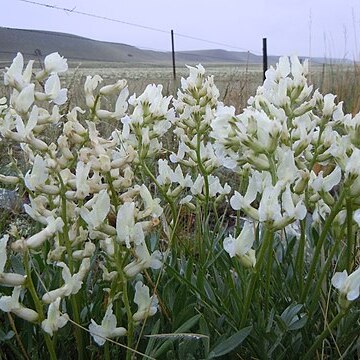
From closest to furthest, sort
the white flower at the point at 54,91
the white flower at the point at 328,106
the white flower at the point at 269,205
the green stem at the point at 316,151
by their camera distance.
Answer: the white flower at the point at 269,205, the white flower at the point at 54,91, the green stem at the point at 316,151, the white flower at the point at 328,106

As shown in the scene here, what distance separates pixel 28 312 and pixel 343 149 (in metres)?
0.69

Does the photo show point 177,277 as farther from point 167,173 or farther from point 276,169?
point 276,169

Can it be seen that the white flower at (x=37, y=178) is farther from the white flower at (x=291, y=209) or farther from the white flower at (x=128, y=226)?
the white flower at (x=291, y=209)

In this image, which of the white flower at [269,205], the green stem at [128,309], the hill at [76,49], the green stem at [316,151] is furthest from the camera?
the hill at [76,49]

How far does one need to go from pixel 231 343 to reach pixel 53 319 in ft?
1.22

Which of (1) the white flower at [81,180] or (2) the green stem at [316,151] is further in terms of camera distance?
(2) the green stem at [316,151]

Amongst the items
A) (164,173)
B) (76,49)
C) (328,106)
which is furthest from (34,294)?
(76,49)

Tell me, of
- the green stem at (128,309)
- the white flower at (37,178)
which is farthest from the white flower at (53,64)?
the green stem at (128,309)

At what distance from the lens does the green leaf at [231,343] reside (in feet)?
4.35

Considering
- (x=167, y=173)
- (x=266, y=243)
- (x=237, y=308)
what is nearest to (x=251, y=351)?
(x=237, y=308)

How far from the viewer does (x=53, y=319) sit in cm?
124

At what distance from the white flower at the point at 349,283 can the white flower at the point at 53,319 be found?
525 mm

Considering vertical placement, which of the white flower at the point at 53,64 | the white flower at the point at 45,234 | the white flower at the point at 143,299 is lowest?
the white flower at the point at 143,299

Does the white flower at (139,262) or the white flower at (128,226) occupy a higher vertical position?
the white flower at (128,226)
